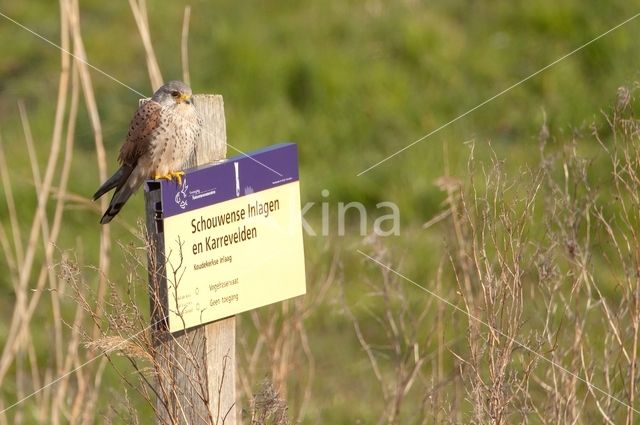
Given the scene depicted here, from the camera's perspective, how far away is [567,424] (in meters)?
3.27

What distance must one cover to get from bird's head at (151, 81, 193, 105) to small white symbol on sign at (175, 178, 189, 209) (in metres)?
1.07

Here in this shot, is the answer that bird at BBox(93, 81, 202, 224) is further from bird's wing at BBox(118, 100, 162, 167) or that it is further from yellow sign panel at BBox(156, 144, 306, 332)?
yellow sign panel at BBox(156, 144, 306, 332)

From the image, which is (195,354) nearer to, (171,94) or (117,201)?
(117,201)

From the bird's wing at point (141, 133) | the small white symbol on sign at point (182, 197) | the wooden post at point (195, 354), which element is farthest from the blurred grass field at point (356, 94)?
the small white symbol on sign at point (182, 197)

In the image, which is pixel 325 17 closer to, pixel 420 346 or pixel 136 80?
pixel 136 80

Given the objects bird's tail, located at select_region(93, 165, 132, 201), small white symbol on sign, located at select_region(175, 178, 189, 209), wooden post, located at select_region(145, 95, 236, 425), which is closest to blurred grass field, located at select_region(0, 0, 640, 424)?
bird's tail, located at select_region(93, 165, 132, 201)

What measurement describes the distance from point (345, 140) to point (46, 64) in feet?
7.46

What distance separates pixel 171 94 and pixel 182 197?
3.90ft

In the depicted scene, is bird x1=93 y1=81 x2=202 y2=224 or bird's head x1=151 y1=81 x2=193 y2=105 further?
bird's head x1=151 y1=81 x2=193 y2=105

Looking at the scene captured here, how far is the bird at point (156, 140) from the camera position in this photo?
361cm

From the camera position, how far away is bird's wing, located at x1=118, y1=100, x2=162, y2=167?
3.83 m

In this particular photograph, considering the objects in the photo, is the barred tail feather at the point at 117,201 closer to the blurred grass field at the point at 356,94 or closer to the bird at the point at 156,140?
the bird at the point at 156,140

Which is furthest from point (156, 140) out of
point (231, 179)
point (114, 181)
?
point (231, 179)

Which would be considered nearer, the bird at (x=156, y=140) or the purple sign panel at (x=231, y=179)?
the purple sign panel at (x=231, y=179)
